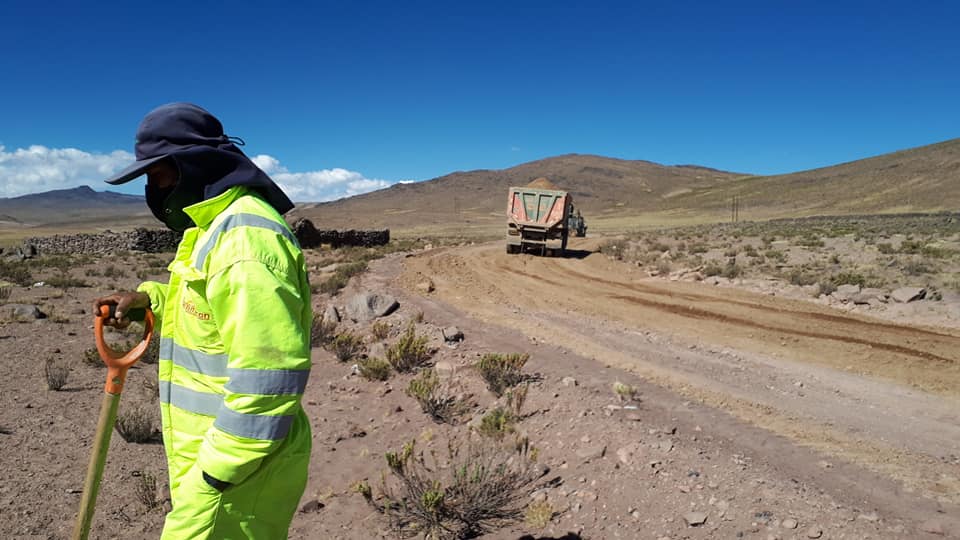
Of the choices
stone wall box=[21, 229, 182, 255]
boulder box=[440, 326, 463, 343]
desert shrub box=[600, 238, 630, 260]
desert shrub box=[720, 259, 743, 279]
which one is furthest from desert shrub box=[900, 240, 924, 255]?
stone wall box=[21, 229, 182, 255]

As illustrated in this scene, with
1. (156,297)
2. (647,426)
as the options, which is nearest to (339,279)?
(647,426)

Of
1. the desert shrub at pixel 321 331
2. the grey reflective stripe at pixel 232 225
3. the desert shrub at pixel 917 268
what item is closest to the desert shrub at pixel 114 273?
the desert shrub at pixel 321 331

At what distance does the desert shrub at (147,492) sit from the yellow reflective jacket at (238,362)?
10.4 ft

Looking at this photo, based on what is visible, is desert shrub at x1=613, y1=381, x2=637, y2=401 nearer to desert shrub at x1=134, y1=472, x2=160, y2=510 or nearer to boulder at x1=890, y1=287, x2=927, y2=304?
desert shrub at x1=134, y1=472, x2=160, y2=510

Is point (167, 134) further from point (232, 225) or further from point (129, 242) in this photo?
point (129, 242)

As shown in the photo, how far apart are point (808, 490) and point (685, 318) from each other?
678cm

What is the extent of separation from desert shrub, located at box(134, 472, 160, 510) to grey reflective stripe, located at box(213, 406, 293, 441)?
366cm

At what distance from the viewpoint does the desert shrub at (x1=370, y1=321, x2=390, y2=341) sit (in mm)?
9148

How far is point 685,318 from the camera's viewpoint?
10.6 meters

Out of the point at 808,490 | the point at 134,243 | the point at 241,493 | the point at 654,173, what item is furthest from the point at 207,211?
the point at 654,173

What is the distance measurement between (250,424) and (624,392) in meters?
5.01

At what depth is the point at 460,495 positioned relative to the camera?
4363 millimetres

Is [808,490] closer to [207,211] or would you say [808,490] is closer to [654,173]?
[207,211]

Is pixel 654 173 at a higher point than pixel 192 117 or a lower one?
higher
